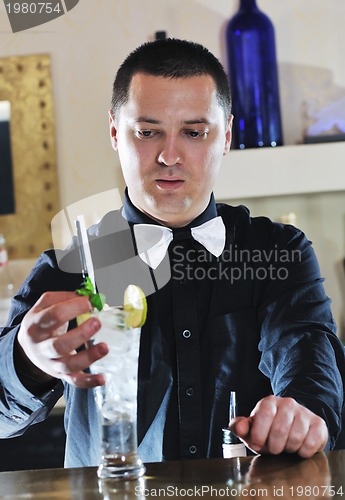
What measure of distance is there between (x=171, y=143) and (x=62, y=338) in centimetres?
70

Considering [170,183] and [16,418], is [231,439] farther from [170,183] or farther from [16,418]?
[170,183]

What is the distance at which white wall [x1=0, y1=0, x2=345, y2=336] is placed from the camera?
2807mm

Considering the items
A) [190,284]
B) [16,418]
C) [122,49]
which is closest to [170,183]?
[190,284]

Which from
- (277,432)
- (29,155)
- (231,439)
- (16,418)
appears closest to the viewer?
(277,432)

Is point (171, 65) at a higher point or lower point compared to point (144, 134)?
higher

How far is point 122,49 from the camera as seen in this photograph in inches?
111

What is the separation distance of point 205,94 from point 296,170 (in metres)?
1.19

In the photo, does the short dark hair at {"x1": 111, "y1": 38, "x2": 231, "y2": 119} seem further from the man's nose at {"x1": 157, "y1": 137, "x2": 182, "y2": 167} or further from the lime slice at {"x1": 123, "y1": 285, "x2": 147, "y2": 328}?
the lime slice at {"x1": 123, "y1": 285, "x2": 147, "y2": 328}

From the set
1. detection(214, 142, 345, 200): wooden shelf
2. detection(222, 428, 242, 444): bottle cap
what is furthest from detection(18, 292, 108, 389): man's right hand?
detection(214, 142, 345, 200): wooden shelf

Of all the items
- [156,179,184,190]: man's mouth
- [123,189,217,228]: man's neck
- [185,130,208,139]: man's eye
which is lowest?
[123,189,217,228]: man's neck

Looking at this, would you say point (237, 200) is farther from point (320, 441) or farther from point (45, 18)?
point (320, 441)

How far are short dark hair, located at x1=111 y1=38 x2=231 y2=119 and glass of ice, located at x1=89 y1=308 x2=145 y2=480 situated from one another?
0.83 meters

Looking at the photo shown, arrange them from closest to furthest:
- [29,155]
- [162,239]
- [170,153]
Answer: [170,153], [162,239], [29,155]

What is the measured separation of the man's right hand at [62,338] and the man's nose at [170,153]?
60cm
